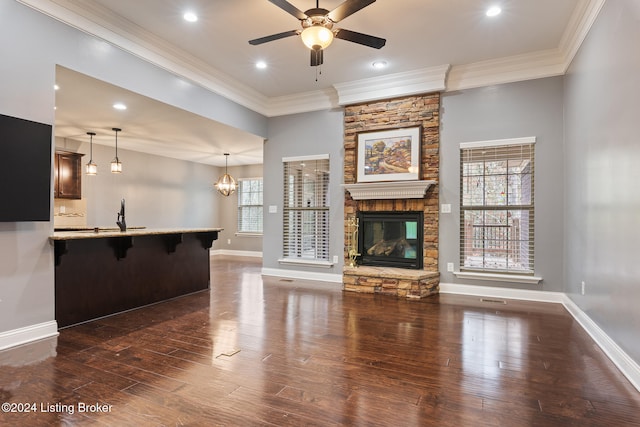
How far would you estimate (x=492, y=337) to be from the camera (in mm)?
3193

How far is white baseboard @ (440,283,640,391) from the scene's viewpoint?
2410mm

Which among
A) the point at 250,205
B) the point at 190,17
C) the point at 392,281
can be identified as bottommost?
the point at 392,281

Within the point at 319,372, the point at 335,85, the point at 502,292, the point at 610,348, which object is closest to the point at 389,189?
the point at 335,85

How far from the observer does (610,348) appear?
2.75m

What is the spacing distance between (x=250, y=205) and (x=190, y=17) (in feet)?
21.0

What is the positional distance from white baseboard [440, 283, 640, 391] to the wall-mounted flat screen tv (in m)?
4.81

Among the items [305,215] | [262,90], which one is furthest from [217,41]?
[305,215]

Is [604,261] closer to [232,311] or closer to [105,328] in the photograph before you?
[232,311]

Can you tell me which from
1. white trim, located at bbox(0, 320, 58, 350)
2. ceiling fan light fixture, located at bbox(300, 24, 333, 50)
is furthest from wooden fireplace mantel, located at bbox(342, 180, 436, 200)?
white trim, located at bbox(0, 320, 58, 350)

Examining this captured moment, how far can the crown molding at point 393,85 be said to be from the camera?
5.04 meters

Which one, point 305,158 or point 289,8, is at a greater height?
point 289,8

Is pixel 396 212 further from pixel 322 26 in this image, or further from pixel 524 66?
pixel 322 26

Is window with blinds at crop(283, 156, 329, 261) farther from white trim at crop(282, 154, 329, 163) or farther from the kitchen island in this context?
the kitchen island

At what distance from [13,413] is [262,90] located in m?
5.17
